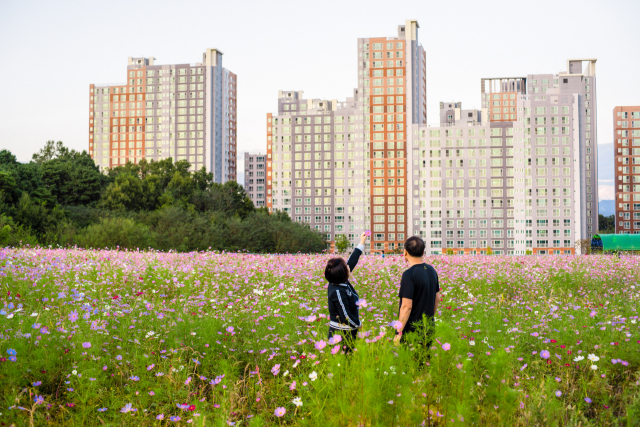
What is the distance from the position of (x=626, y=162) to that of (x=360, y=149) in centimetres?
7593

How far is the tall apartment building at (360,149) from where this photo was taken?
113500 mm

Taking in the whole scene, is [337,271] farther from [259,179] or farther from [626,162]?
[626,162]

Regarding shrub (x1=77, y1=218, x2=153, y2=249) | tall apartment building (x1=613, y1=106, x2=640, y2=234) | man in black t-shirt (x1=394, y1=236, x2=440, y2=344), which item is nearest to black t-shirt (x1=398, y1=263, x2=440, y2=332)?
man in black t-shirt (x1=394, y1=236, x2=440, y2=344)

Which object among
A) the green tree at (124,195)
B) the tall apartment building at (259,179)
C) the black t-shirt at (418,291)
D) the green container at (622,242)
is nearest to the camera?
the black t-shirt at (418,291)

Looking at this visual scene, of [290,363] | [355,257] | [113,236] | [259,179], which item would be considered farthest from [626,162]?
[290,363]

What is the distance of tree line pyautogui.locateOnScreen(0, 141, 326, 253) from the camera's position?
30.1 m

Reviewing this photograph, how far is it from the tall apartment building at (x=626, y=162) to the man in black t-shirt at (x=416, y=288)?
5747 inches

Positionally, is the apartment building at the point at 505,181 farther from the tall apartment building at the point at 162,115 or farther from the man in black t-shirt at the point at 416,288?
the man in black t-shirt at the point at 416,288

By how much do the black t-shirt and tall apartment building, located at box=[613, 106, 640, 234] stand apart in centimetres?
14597

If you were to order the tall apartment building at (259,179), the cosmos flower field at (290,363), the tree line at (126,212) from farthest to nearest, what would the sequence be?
1. the tall apartment building at (259,179)
2. the tree line at (126,212)
3. the cosmos flower field at (290,363)

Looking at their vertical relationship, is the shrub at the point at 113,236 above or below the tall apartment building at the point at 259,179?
below

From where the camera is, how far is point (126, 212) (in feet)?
172

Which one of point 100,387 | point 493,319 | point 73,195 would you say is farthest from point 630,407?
point 73,195

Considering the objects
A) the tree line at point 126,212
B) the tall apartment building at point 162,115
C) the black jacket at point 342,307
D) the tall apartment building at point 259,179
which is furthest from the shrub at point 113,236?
the tall apartment building at point 259,179
